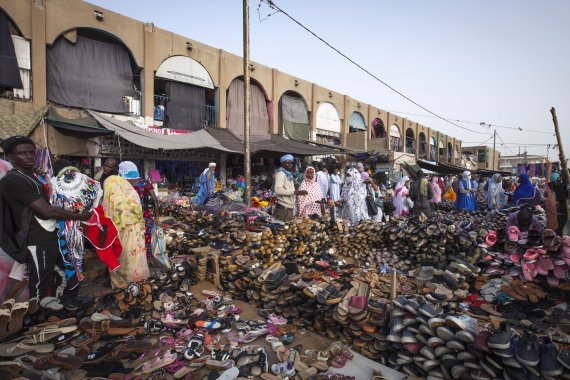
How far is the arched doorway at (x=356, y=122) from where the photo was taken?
22.3 meters

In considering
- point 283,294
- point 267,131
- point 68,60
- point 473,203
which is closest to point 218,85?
point 267,131

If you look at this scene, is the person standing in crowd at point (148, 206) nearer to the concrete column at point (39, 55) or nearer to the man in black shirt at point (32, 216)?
the man in black shirt at point (32, 216)

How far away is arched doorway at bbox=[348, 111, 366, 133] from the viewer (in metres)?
22.3

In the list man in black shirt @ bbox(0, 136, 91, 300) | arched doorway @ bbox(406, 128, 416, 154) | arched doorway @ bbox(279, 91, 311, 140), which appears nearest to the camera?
man in black shirt @ bbox(0, 136, 91, 300)

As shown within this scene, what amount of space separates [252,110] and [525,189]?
39.2 feet

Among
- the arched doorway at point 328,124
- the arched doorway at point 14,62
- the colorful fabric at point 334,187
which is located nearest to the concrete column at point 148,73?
the arched doorway at point 14,62

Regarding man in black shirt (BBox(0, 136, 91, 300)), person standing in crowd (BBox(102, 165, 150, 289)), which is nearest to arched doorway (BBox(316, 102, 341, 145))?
person standing in crowd (BBox(102, 165, 150, 289))

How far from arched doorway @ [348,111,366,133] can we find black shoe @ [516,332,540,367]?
2095cm

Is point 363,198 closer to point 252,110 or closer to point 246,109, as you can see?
point 246,109

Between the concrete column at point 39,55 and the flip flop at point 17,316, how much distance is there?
8.75 m

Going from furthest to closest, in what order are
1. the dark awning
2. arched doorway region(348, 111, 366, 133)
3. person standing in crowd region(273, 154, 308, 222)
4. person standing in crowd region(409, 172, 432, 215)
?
arched doorway region(348, 111, 366, 133), the dark awning, person standing in crowd region(409, 172, 432, 215), person standing in crowd region(273, 154, 308, 222)

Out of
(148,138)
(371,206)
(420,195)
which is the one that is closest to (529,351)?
(371,206)

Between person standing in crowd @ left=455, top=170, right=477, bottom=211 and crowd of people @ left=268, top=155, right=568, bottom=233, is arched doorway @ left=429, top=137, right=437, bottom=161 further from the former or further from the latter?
crowd of people @ left=268, top=155, right=568, bottom=233

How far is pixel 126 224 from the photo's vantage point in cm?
365
